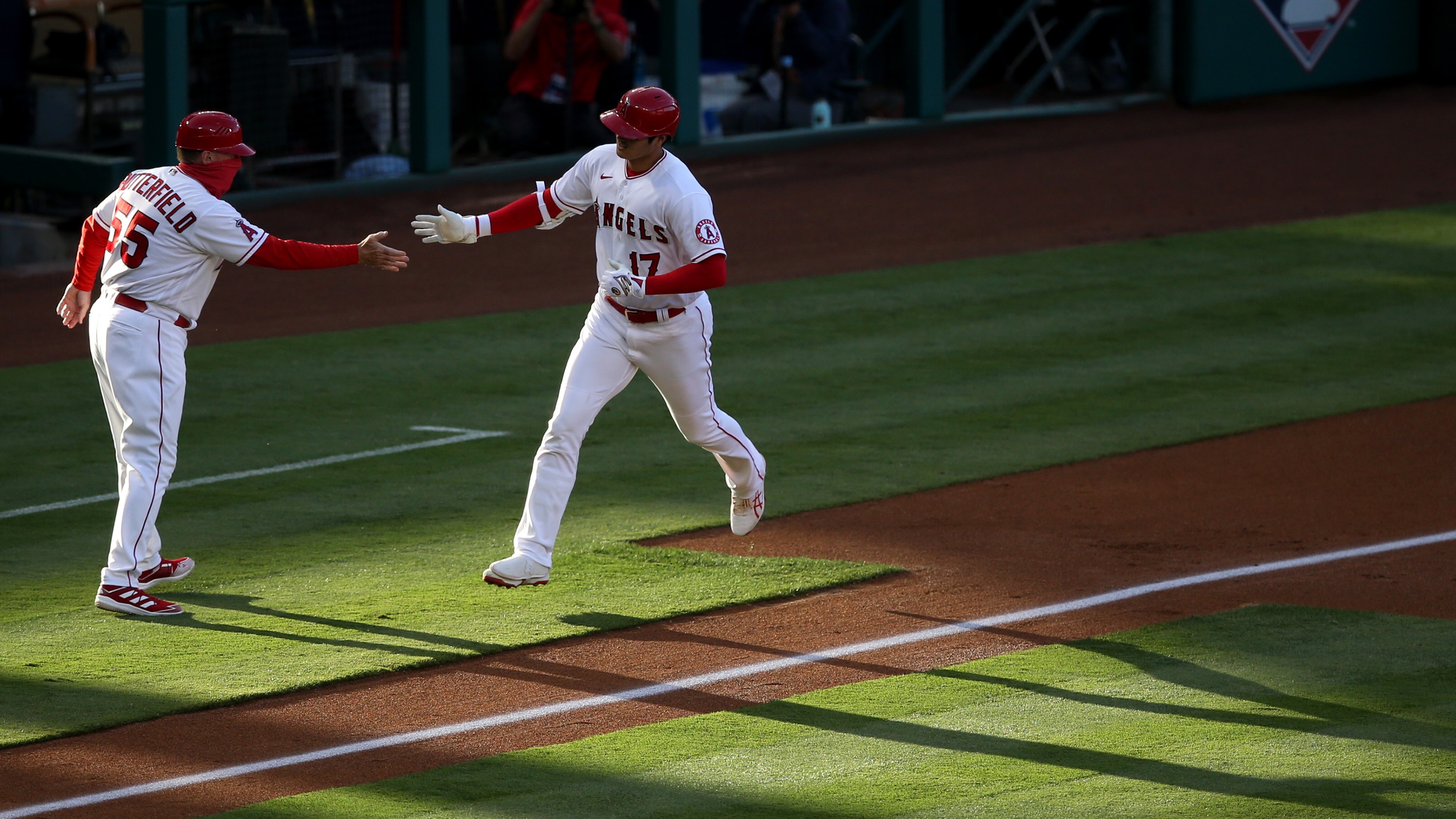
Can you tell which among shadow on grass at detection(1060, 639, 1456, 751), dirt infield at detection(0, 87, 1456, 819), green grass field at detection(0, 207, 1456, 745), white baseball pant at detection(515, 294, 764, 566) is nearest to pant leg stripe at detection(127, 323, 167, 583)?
green grass field at detection(0, 207, 1456, 745)

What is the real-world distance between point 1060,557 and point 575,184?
2364mm

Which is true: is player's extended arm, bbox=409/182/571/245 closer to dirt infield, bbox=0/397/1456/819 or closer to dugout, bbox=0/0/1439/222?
dirt infield, bbox=0/397/1456/819

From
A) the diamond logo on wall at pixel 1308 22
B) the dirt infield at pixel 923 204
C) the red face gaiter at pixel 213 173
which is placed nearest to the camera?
the red face gaiter at pixel 213 173

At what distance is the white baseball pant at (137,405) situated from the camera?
6.35 meters

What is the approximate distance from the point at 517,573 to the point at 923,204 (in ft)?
35.4

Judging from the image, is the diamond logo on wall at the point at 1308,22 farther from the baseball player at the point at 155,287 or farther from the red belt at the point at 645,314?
the baseball player at the point at 155,287

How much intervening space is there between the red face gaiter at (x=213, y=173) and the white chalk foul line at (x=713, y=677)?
223 cm

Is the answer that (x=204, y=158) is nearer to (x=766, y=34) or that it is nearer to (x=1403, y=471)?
(x=1403, y=471)

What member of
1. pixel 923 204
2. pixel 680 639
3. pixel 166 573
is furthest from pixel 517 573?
pixel 923 204

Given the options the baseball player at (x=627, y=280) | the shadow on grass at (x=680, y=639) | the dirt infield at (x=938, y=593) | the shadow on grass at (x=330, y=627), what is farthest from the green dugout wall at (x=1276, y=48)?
the shadow on grass at (x=330, y=627)

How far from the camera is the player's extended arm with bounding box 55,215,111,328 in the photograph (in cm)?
654

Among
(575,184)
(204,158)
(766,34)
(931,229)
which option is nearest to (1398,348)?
(931,229)

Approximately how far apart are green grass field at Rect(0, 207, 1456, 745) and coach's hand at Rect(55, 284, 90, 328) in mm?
971

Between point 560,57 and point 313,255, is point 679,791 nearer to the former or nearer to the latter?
point 313,255
